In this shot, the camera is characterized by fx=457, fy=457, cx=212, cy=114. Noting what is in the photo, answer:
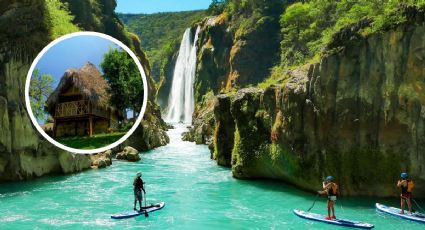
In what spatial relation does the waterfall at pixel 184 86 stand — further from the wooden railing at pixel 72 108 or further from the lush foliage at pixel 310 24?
the wooden railing at pixel 72 108

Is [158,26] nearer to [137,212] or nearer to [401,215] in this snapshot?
[137,212]

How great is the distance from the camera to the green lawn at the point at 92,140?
3.79m

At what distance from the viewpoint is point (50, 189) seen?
24.1 metres

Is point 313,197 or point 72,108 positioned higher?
point 72,108

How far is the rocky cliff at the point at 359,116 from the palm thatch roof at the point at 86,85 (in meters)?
17.7

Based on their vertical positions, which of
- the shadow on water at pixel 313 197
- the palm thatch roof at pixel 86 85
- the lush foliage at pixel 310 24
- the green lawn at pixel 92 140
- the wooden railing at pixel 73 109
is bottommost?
the shadow on water at pixel 313 197

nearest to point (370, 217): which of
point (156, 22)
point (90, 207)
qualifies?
point (90, 207)

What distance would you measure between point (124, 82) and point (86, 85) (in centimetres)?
58

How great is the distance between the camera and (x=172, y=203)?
20719 millimetres

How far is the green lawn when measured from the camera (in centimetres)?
379

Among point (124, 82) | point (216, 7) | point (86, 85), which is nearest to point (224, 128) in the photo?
point (124, 82)

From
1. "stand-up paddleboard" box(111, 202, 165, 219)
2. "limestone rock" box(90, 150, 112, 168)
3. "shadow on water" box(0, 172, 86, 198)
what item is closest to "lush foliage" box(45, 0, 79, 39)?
"shadow on water" box(0, 172, 86, 198)

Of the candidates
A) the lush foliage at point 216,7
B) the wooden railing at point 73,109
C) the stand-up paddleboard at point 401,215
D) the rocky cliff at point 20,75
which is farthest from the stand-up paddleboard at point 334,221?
the lush foliage at point 216,7

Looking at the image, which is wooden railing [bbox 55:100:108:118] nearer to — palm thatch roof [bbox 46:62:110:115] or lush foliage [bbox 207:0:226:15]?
palm thatch roof [bbox 46:62:110:115]
